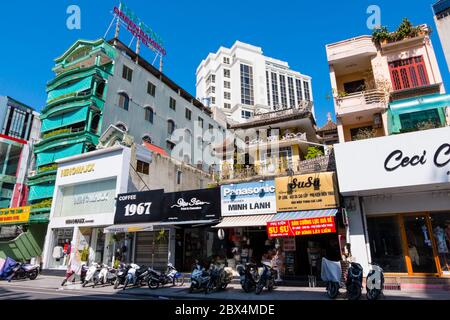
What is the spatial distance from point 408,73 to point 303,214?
11695 millimetres

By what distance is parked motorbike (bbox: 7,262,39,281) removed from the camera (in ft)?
56.3

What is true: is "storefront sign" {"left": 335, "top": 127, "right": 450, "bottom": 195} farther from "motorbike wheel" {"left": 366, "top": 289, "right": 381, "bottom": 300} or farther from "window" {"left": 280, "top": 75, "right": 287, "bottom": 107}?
"window" {"left": 280, "top": 75, "right": 287, "bottom": 107}

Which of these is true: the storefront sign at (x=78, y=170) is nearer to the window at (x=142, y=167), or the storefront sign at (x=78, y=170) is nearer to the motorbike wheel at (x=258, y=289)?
the window at (x=142, y=167)

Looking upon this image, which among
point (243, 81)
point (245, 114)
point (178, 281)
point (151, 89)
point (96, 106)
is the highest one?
point (243, 81)

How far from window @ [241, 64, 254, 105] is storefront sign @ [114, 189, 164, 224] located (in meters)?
57.5

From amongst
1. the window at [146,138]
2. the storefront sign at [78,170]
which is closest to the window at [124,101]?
the window at [146,138]

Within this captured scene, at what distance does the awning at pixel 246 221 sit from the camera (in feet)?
49.1

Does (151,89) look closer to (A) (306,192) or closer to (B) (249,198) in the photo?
(B) (249,198)

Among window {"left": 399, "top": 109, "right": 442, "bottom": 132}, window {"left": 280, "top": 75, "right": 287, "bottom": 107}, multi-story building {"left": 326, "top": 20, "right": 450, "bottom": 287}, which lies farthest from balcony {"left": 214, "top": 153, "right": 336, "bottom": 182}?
window {"left": 280, "top": 75, "right": 287, "bottom": 107}

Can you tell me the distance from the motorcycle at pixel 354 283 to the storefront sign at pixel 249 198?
548cm

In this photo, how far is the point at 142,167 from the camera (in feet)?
73.2

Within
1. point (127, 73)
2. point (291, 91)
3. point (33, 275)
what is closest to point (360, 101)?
point (33, 275)

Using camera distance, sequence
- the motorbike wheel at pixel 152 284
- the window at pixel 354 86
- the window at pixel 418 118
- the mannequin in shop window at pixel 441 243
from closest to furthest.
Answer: the mannequin in shop window at pixel 441 243 < the motorbike wheel at pixel 152 284 < the window at pixel 418 118 < the window at pixel 354 86

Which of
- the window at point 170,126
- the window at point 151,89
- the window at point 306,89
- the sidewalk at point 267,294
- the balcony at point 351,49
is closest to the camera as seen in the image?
the sidewalk at point 267,294
